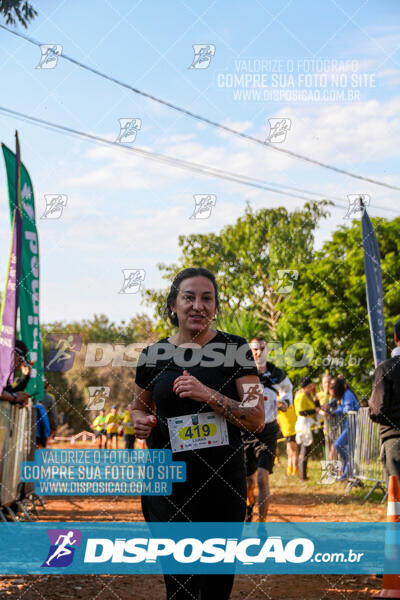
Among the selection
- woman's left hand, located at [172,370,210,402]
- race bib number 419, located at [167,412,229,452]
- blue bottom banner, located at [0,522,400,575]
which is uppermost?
woman's left hand, located at [172,370,210,402]

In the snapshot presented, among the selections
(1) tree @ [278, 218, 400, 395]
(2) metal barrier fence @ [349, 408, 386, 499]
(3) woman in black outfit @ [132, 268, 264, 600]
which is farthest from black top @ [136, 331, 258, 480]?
(1) tree @ [278, 218, 400, 395]

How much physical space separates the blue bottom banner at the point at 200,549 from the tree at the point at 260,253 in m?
15.4

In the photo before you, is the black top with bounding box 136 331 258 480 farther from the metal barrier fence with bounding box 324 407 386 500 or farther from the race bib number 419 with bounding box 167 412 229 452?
the metal barrier fence with bounding box 324 407 386 500

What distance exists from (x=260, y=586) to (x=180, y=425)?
2.73 metres

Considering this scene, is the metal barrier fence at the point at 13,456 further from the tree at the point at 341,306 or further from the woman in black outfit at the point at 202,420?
the tree at the point at 341,306

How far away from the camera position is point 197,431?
308 centimetres

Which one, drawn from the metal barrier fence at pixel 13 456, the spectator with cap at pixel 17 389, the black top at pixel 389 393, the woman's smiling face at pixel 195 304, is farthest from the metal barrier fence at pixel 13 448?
the woman's smiling face at pixel 195 304

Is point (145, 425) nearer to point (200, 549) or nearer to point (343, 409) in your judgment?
point (200, 549)

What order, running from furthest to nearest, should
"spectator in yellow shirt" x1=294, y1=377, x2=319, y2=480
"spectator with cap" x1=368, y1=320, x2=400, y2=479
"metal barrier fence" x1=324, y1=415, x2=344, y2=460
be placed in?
"spectator in yellow shirt" x1=294, y1=377, x2=319, y2=480 < "metal barrier fence" x1=324, y1=415, x2=344, y2=460 < "spectator with cap" x1=368, y1=320, x2=400, y2=479

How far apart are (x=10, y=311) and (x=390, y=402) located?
13.3ft

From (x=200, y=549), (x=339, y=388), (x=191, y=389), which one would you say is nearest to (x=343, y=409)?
(x=339, y=388)

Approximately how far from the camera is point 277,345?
71.1 feet

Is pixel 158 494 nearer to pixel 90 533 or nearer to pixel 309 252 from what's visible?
pixel 90 533

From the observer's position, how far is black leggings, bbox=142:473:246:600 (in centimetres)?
303
